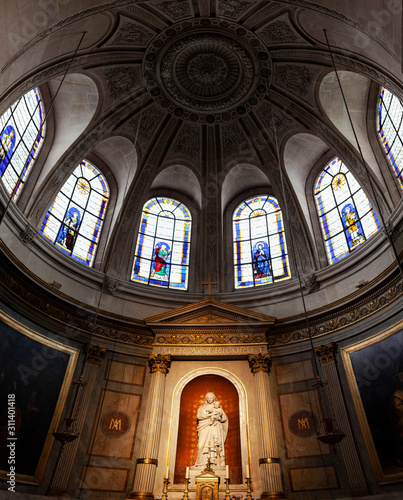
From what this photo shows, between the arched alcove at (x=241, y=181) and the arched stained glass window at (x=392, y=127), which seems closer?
the arched stained glass window at (x=392, y=127)

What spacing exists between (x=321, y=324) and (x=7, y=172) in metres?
10.2

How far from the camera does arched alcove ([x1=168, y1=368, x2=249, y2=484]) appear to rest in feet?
33.9

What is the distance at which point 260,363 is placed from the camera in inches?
452

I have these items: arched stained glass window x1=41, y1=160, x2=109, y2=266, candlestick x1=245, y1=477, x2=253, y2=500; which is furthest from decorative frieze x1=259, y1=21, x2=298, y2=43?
candlestick x1=245, y1=477, x2=253, y2=500

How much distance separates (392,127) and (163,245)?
8843mm

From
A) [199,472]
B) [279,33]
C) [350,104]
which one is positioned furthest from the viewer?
[350,104]

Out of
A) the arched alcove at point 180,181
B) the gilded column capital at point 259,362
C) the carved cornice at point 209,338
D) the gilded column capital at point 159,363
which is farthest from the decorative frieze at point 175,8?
the gilded column capital at point 259,362

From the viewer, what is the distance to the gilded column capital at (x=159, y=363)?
11570mm

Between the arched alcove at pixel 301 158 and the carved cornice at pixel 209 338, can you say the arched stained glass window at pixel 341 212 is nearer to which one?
the arched alcove at pixel 301 158

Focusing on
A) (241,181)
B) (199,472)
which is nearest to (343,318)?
(199,472)

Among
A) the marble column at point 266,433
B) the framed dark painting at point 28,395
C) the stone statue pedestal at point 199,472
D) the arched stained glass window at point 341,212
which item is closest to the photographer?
the framed dark painting at point 28,395

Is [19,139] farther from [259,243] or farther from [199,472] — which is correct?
[199,472]

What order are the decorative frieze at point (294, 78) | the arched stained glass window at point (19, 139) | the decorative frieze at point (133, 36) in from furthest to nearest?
the decorative frieze at point (294, 78) < the decorative frieze at point (133, 36) < the arched stained glass window at point (19, 139)

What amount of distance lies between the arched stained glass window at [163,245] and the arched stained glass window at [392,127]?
25.5 feet
